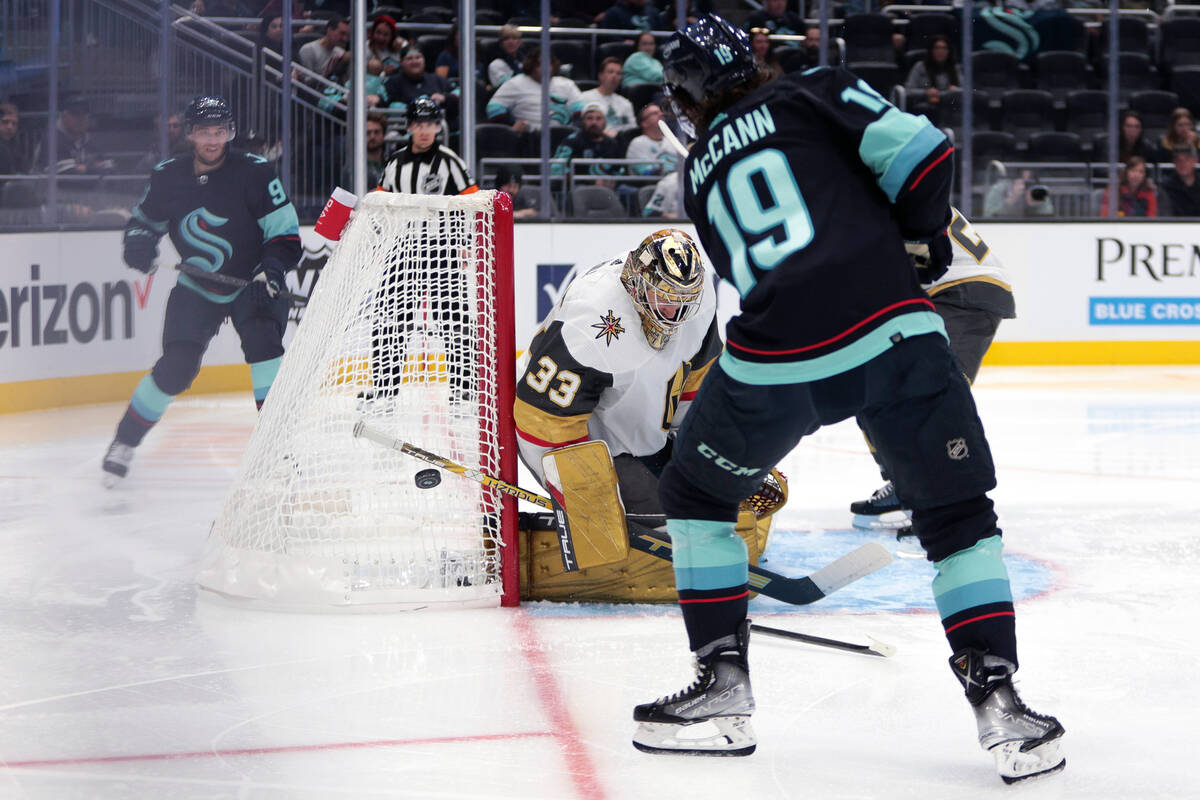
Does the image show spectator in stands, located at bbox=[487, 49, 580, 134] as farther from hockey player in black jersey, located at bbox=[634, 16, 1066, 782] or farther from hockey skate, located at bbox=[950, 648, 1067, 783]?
hockey skate, located at bbox=[950, 648, 1067, 783]

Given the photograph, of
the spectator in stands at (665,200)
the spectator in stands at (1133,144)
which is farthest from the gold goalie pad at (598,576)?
the spectator in stands at (1133,144)

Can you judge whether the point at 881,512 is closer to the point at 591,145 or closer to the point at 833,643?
the point at 833,643

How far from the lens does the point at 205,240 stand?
4414 mm

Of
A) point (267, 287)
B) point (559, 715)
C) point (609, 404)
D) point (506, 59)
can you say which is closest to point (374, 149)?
point (506, 59)

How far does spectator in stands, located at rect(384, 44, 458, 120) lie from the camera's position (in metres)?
7.91

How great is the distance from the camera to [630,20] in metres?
8.81

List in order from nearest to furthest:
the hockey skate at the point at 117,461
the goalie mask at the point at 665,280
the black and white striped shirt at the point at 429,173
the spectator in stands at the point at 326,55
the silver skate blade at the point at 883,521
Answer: the goalie mask at the point at 665,280, the silver skate blade at the point at 883,521, the hockey skate at the point at 117,461, the black and white striped shirt at the point at 429,173, the spectator in stands at the point at 326,55

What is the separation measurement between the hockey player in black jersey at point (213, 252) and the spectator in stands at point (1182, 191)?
5.51m

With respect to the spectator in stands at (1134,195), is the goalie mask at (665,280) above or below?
below

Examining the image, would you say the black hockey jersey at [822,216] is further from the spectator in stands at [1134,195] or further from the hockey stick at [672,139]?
the spectator in stands at [1134,195]

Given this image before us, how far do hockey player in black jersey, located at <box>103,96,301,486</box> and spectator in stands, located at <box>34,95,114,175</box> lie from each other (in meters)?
1.03

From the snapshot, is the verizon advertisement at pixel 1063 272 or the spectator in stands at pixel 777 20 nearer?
the verizon advertisement at pixel 1063 272

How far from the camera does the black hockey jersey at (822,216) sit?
5.74ft

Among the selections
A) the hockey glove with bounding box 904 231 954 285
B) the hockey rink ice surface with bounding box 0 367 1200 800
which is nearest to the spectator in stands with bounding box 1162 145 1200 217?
the hockey rink ice surface with bounding box 0 367 1200 800
